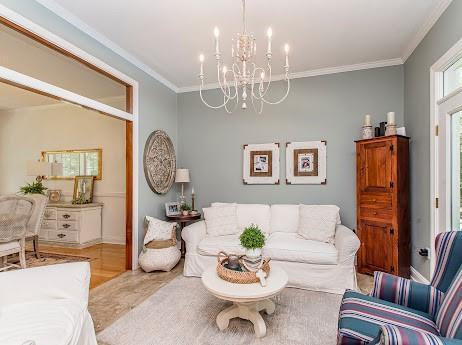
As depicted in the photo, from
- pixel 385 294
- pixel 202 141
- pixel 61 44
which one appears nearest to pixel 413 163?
pixel 385 294

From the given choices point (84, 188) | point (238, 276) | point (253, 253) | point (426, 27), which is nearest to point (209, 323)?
point (238, 276)

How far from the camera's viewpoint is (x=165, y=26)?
2.66 m

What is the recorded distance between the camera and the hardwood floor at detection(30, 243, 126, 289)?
10.5 ft

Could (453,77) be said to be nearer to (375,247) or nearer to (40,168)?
(375,247)

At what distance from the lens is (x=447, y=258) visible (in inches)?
60.0

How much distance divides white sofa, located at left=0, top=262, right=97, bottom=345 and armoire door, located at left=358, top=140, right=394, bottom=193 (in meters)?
3.04

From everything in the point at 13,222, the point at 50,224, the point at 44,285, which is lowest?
the point at 50,224

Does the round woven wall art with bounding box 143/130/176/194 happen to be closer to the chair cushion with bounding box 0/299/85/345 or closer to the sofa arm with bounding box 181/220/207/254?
the sofa arm with bounding box 181/220/207/254

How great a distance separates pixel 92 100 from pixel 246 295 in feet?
8.26

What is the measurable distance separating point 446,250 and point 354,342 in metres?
0.80

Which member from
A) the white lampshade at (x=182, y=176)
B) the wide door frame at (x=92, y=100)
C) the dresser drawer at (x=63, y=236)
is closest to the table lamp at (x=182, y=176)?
the white lampshade at (x=182, y=176)

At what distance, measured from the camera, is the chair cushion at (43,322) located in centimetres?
120

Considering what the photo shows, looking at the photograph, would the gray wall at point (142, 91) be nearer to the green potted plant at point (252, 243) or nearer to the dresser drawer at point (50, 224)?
the green potted plant at point (252, 243)

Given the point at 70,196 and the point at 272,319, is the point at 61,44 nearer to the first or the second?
the point at 272,319
